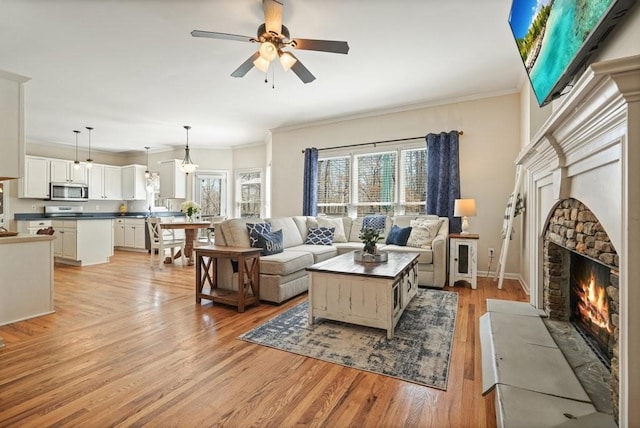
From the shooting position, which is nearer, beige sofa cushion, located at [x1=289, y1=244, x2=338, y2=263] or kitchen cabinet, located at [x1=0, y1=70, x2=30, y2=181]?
kitchen cabinet, located at [x1=0, y1=70, x2=30, y2=181]

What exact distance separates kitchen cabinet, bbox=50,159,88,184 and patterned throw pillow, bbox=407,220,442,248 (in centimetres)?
770

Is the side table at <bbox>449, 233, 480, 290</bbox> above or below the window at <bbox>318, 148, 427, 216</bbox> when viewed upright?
below

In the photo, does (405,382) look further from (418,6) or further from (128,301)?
(128,301)

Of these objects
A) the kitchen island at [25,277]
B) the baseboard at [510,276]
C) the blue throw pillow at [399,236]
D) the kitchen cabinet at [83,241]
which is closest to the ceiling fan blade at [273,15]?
the kitchen island at [25,277]

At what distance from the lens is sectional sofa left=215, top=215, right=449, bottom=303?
3.30 meters

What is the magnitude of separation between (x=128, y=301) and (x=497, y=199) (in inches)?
195

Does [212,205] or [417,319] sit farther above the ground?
[212,205]

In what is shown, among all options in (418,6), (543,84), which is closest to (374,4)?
(418,6)

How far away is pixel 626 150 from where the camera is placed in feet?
3.29

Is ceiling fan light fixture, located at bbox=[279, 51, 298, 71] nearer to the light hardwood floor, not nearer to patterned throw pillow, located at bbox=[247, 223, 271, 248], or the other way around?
patterned throw pillow, located at bbox=[247, 223, 271, 248]

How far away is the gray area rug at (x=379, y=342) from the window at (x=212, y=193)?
5.51 meters

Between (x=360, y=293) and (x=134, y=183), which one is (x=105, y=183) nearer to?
(x=134, y=183)

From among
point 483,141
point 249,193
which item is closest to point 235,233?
point 483,141

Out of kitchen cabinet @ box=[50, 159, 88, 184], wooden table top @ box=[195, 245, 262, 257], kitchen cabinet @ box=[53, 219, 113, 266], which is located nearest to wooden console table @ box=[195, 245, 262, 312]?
wooden table top @ box=[195, 245, 262, 257]
